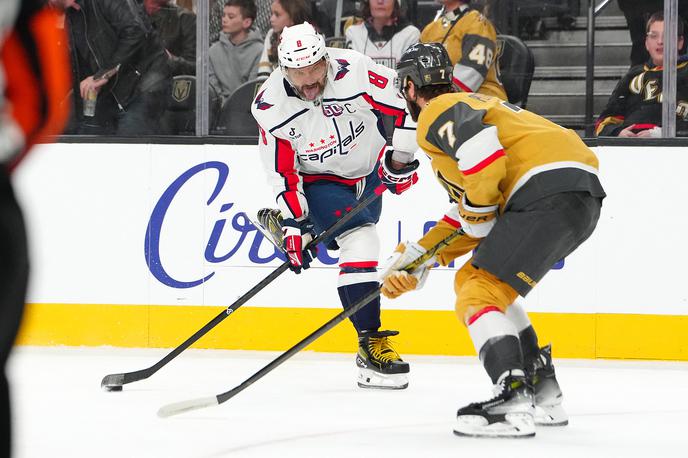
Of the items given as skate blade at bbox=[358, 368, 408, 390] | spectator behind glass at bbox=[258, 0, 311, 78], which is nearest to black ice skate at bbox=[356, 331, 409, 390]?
skate blade at bbox=[358, 368, 408, 390]

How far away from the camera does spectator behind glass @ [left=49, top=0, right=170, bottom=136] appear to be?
4.46 meters

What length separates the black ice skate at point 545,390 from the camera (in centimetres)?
286

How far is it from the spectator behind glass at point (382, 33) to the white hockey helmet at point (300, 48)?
787mm

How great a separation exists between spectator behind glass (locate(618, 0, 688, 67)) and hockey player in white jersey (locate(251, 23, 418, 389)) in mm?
1025

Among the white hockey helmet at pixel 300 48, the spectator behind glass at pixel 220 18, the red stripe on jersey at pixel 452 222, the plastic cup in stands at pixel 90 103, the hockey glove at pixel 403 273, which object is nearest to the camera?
the hockey glove at pixel 403 273

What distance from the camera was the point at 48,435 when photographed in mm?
2801

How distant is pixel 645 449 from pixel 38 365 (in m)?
2.36

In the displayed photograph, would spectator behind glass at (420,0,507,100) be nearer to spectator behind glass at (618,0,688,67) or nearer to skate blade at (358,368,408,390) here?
spectator behind glass at (618,0,688,67)

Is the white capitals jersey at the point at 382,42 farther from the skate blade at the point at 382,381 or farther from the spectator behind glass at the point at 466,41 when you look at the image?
the skate blade at the point at 382,381

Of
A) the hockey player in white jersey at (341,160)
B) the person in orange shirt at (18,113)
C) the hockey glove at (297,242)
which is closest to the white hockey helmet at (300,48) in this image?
the hockey player in white jersey at (341,160)

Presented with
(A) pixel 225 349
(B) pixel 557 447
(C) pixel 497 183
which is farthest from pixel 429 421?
(A) pixel 225 349

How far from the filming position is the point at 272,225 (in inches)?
149

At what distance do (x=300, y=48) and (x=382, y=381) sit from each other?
3.69ft

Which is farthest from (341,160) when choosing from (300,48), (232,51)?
(232,51)
